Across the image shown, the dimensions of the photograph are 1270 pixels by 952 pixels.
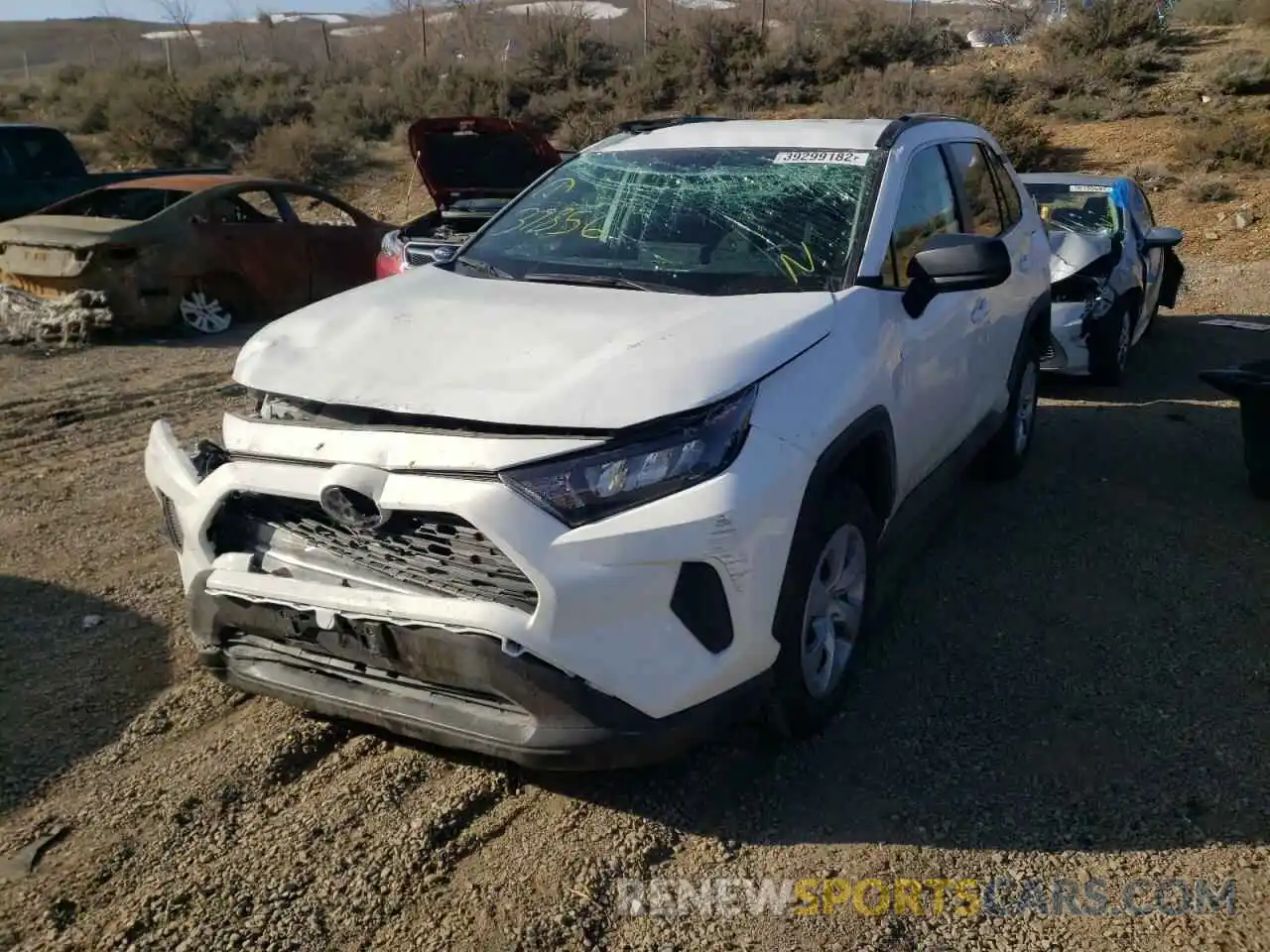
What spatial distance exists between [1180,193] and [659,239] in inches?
602

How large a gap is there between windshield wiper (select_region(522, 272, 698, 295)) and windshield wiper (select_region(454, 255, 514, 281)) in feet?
0.39

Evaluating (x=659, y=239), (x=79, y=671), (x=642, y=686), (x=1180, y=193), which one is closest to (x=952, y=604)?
(x=659, y=239)

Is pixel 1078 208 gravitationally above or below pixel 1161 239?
above

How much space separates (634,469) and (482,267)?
1.72 meters

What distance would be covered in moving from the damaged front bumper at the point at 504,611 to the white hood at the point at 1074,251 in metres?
6.05

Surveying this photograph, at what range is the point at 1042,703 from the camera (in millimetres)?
3658

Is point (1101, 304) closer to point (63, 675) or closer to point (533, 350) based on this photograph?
point (533, 350)

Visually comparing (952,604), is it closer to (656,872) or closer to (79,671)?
(656,872)

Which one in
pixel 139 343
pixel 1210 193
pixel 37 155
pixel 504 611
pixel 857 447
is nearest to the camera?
pixel 504 611

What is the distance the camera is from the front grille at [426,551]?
104 inches

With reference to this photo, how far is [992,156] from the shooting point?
18.0 ft

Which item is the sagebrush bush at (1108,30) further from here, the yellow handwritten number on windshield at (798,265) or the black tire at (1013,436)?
the yellow handwritten number on windshield at (798,265)

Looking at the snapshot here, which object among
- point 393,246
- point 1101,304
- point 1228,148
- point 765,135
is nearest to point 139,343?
point 393,246

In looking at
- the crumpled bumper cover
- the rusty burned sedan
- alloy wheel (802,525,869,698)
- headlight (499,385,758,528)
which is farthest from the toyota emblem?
the rusty burned sedan
